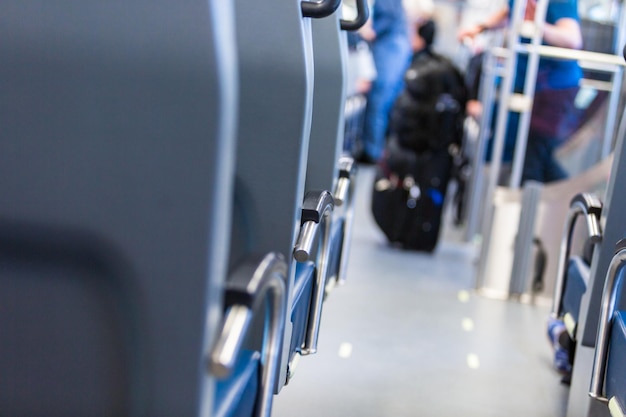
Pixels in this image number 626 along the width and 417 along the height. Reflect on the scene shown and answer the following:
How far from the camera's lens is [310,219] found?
66.5 inches

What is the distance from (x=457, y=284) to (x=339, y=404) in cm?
172

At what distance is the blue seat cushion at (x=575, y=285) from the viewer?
2.34m

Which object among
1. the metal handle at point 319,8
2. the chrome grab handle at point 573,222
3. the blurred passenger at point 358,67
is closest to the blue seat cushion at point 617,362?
the chrome grab handle at point 573,222

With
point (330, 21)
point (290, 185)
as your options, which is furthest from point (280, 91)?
point (330, 21)

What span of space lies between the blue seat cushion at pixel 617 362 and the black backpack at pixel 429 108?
9.25 feet

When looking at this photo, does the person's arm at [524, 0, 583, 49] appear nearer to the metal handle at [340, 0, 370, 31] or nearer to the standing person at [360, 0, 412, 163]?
the metal handle at [340, 0, 370, 31]

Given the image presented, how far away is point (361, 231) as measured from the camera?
16.6 ft

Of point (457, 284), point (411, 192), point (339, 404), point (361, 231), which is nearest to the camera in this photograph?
point (339, 404)

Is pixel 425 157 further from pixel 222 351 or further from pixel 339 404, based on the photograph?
pixel 222 351

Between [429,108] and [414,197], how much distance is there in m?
0.51

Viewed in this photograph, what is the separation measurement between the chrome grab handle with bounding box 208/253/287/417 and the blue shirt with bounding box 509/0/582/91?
9.70ft

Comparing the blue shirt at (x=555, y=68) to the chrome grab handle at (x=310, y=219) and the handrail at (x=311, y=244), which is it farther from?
the chrome grab handle at (x=310, y=219)

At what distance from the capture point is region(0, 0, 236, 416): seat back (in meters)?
0.98

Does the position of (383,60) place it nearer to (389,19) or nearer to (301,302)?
(389,19)
